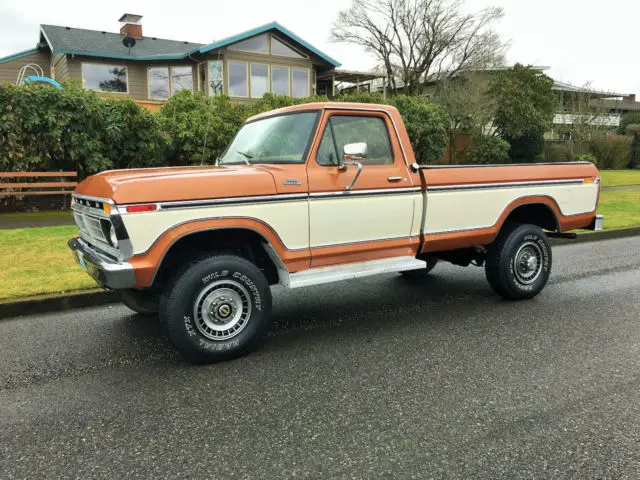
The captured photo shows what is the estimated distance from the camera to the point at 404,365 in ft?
13.1

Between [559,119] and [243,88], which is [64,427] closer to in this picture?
[243,88]

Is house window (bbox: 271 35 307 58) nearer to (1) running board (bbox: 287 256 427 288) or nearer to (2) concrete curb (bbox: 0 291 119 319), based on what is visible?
(2) concrete curb (bbox: 0 291 119 319)

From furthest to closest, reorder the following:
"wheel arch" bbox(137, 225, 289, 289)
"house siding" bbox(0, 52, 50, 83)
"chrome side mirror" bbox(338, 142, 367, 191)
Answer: "house siding" bbox(0, 52, 50, 83) < "chrome side mirror" bbox(338, 142, 367, 191) < "wheel arch" bbox(137, 225, 289, 289)

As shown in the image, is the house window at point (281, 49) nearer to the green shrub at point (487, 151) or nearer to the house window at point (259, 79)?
the house window at point (259, 79)

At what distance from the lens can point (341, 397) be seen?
11.4ft

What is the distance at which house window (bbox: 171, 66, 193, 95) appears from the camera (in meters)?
24.9

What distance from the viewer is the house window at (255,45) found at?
80.0ft

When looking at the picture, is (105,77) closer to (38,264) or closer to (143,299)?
(38,264)

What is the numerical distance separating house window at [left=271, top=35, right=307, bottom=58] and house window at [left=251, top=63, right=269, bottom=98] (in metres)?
1.05

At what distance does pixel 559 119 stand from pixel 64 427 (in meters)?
37.2

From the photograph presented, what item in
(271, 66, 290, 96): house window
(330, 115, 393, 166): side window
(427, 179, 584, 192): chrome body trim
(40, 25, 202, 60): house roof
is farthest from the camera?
(271, 66, 290, 96): house window

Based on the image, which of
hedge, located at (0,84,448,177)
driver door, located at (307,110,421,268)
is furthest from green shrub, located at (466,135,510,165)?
driver door, located at (307,110,421,268)

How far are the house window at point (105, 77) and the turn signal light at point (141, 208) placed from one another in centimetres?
2254

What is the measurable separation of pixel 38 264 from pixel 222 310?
422 cm
